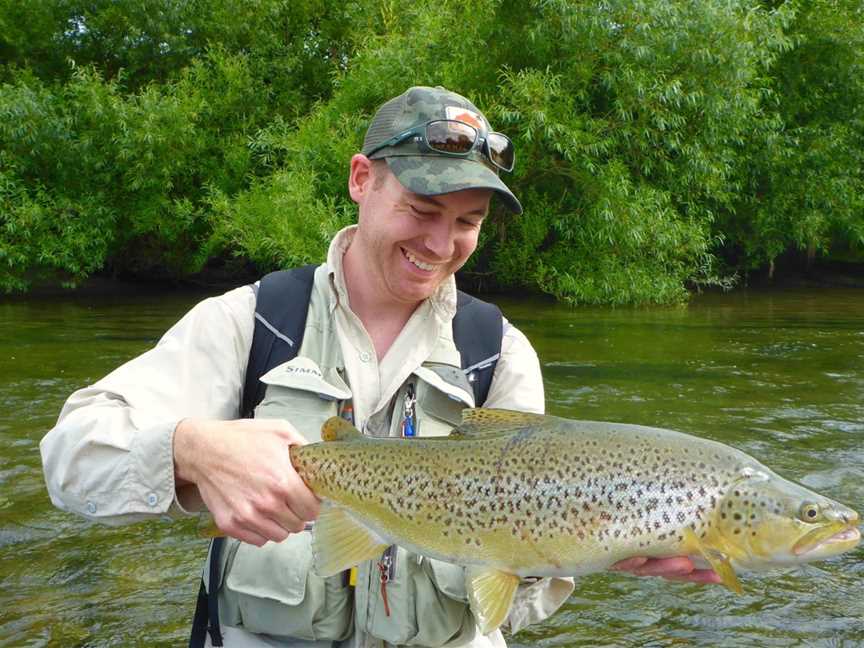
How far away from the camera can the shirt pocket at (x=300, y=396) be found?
2.63m

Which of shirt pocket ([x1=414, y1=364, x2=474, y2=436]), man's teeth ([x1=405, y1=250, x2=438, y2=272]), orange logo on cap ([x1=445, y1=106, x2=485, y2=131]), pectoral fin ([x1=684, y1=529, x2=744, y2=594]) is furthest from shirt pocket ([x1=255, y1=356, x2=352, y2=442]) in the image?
pectoral fin ([x1=684, y1=529, x2=744, y2=594])

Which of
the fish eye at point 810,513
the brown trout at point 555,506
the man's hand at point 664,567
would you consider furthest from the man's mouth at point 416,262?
the fish eye at point 810,513

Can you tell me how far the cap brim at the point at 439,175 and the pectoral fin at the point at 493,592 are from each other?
113cm

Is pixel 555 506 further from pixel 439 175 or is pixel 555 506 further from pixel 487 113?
pixel 487 113

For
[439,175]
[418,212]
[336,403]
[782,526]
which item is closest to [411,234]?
[418,212]

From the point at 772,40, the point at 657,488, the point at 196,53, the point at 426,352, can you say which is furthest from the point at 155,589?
the point at 196,53

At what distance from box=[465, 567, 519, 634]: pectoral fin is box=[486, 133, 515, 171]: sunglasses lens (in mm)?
1393

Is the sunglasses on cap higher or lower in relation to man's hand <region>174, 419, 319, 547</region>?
higher

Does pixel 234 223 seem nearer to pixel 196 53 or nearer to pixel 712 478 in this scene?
pixel 196 53

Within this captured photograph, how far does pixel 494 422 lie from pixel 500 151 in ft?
3.40

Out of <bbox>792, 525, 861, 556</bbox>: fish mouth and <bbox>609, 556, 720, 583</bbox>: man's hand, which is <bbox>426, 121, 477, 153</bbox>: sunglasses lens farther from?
<bbox>792, 525, 861, 556</bbox>: fish mouth

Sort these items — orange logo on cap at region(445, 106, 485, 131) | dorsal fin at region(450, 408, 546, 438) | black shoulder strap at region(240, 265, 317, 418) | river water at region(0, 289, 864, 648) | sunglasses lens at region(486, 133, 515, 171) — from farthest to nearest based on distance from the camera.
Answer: river water at region(0, 289, 864, 648), sunglasses lens at region(486, 133, 515, 171), orange logo on cap at region(445, 106, 485, 131), black shoulder strap at region(240, 265, 317, 418), dorsal fin at region(450, 408, 546, 438)

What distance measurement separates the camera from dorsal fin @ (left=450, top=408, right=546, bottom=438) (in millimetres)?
2549

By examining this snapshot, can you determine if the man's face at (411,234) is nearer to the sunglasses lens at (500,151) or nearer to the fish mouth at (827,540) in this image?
the sunglasses lens at (500,151)
